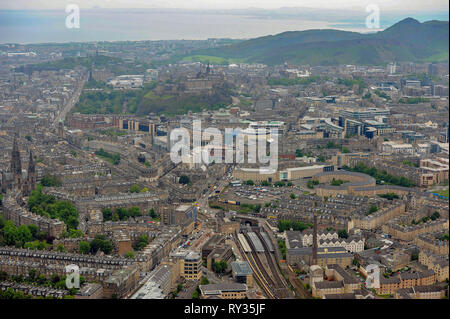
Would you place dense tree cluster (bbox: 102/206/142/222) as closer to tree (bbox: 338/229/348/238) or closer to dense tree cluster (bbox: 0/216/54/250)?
dense tree cluster (bbox: 0/216/54/250)

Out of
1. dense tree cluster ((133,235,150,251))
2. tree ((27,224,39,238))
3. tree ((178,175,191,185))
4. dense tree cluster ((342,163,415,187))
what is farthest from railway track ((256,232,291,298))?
dense tree cluster ((342,163,415,187))

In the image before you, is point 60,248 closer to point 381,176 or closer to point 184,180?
point 184,180

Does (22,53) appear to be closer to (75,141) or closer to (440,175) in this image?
(75,141)

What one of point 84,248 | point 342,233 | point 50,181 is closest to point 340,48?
point 50,181

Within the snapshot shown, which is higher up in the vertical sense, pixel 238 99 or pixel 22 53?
pixel 22 53

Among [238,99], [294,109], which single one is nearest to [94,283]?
[294,109]

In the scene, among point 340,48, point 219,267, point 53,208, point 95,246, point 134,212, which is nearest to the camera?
point 219,267
